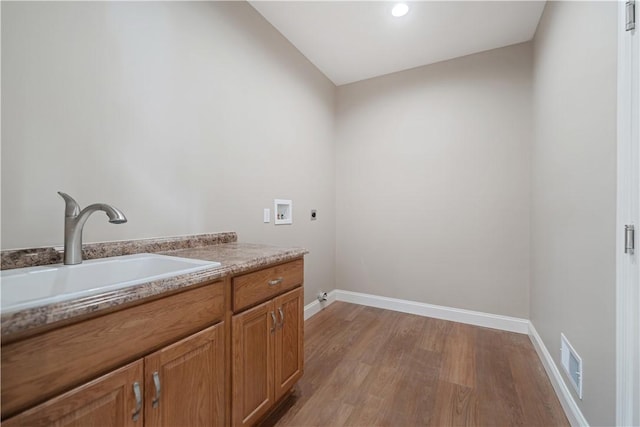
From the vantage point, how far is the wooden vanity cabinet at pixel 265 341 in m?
1.17

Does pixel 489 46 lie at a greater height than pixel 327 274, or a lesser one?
greater

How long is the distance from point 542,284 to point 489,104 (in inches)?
65.1

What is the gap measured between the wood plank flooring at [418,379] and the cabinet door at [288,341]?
0.19 m

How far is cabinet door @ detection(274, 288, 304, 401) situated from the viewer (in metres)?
1.40

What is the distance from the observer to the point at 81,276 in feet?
3.44

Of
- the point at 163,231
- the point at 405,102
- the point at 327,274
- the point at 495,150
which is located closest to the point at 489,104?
the point at 495,150

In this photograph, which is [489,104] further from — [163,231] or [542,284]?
[163,231]

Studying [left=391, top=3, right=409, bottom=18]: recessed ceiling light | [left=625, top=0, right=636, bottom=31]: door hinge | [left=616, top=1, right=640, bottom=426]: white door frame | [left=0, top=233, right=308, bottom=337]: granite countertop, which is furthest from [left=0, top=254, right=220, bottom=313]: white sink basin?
[left=391, top=3, right=409, bottom=18]: recessed ceiling light

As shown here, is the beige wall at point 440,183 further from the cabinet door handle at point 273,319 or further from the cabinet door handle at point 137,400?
the cabinet door handle at point 137,400

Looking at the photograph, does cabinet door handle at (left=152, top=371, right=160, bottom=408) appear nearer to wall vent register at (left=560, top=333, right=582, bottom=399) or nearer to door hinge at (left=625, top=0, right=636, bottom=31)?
wall vent register at (left=560, top=333, right=582, bottom=399)

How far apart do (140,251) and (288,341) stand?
0.90m

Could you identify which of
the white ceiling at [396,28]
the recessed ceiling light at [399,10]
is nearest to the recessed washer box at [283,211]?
the white ceiling at [396,28]

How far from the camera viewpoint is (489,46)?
8.15ft

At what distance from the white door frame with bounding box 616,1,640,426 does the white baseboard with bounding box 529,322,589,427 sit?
1.42 ft
